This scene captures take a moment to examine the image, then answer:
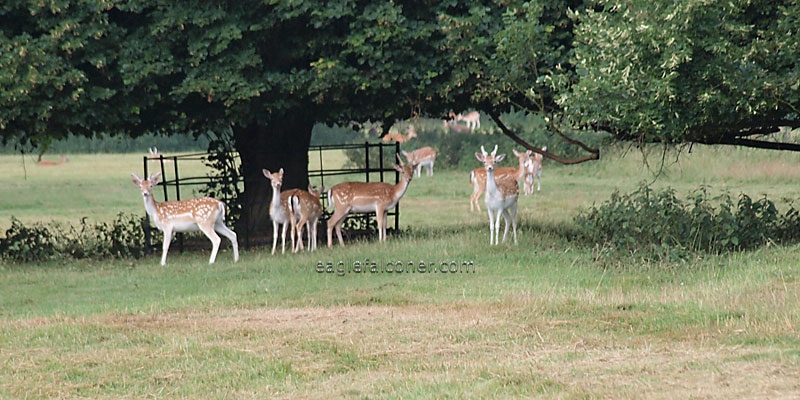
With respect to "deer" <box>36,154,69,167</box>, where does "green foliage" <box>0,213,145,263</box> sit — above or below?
above

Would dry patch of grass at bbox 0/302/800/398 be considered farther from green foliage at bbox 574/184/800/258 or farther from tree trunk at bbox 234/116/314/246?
tree trunk at bbox 234/116/314/246

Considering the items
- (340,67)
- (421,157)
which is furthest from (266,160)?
(421,157)

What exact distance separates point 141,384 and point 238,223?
10766mm

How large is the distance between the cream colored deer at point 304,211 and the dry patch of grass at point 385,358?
19.4 feet

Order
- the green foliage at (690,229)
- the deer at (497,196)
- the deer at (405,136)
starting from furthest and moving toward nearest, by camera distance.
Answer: the deer at (405,136) → the deer at (497,196) → the green foliage at (690,229)

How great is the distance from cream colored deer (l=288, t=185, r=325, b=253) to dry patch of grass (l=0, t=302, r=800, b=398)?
233 inches

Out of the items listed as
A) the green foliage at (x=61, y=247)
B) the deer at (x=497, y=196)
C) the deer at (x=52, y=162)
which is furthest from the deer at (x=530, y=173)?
the deer at (x=52, y=162)

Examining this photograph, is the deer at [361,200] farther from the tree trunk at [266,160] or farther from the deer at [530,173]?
the deer at [530,173]

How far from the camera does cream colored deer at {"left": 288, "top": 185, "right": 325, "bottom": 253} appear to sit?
1753 centimetres

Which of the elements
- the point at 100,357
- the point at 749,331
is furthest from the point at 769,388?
the point at 100,357

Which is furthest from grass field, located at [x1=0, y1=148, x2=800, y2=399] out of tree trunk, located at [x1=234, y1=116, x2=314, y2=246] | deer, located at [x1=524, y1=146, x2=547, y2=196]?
deer, located at [x1=524, y1=146, x2=547, y2=196]

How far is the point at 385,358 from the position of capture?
9352mm

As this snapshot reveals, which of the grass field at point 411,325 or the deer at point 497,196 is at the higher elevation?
the deer at point 497,196

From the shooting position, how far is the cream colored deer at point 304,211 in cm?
1753
